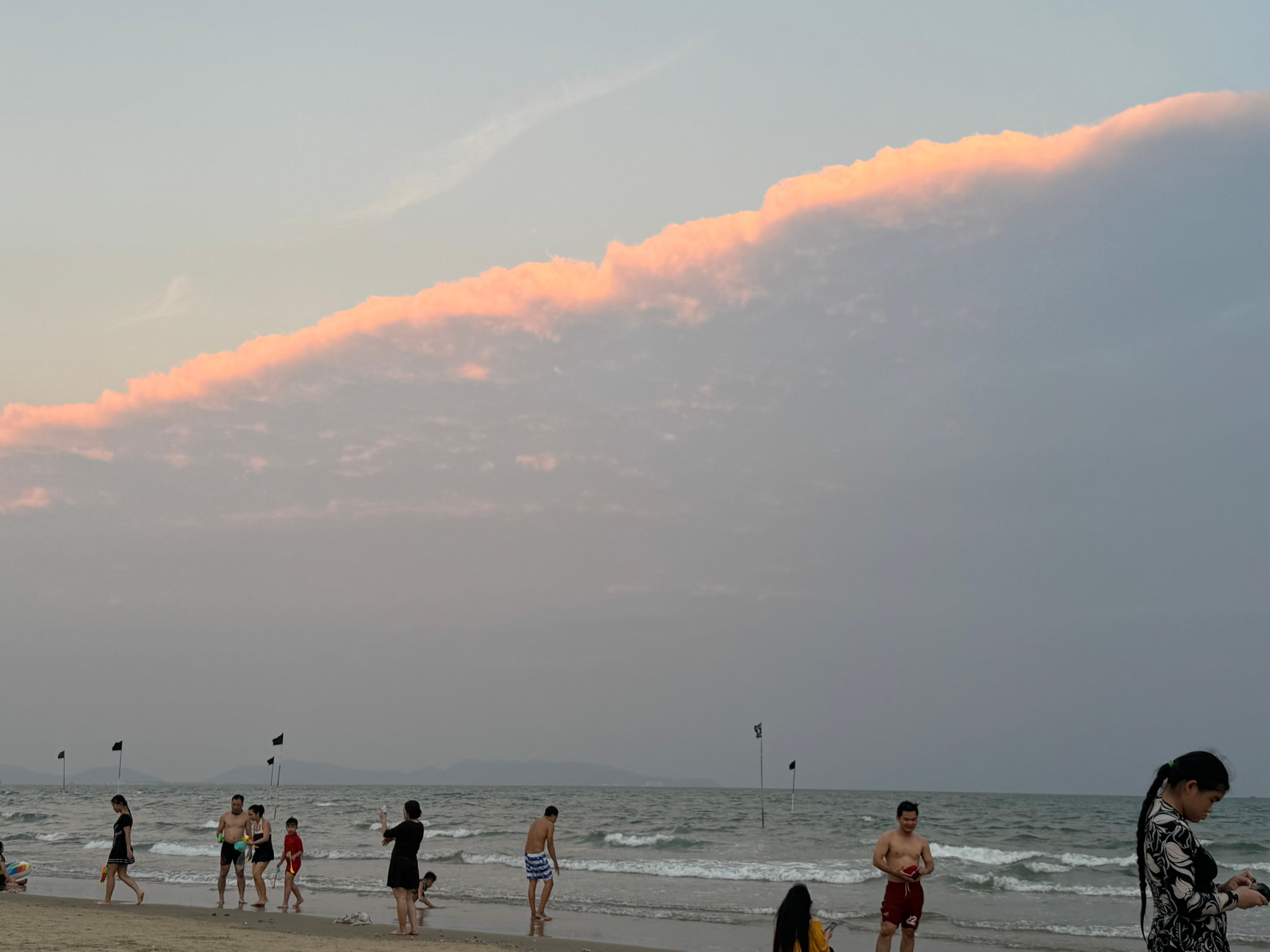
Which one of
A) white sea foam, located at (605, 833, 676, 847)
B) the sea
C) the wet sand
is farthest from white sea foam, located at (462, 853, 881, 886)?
the wet sand

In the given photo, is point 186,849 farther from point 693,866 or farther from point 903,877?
point 903,877

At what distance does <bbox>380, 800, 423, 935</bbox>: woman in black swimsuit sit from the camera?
1378 cm

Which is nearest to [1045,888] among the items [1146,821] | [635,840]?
[635,840]

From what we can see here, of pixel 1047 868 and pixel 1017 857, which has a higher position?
pixel 1047 868

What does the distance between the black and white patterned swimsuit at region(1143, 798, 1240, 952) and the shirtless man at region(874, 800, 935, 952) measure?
6.23 metres

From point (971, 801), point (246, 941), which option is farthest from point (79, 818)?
point (971, 801)

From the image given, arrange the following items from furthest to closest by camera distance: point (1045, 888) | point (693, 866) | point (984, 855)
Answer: point (984, 855) < point (693, 866) < point (1045, 888)

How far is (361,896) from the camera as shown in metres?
20.0

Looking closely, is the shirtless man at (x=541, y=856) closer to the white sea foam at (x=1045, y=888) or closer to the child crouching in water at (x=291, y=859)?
the child crouching in water at (x=291, y=859)

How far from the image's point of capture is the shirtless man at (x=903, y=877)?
34.4ft

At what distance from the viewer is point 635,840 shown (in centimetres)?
3816

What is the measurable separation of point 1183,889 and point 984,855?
3301cm

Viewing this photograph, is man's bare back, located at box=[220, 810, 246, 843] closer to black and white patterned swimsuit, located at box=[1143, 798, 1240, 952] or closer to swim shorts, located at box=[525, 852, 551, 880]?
swim shorts, located at box=[525, 852, 551, 880]

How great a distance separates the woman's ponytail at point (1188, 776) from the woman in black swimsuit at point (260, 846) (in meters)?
15.4
